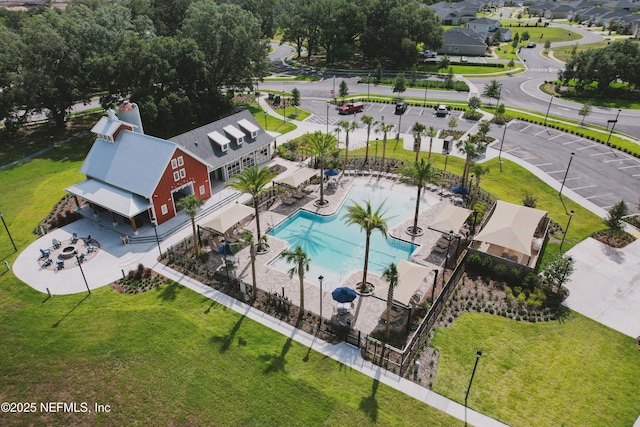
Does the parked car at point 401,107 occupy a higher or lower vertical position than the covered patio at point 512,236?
higher

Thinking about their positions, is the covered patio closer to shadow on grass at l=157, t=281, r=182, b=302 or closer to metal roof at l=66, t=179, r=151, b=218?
shadow on grass at l=157, t=281, r=182, b=302

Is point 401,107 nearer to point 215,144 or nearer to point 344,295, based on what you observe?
point 215,144

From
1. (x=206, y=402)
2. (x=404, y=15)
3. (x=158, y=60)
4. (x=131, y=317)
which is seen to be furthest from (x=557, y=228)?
(x=404, y=15)

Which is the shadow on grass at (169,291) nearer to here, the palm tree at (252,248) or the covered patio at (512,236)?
the palm tree at (252,248)

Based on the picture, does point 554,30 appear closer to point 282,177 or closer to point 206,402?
point 282,177

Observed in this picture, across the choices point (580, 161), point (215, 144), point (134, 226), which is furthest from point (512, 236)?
point (134, 226)

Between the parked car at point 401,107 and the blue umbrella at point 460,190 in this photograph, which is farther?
the parked car at point 401,107

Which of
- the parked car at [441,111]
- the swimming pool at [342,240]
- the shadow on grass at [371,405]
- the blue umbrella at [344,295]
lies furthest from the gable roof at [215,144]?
the parked car at [441,111]

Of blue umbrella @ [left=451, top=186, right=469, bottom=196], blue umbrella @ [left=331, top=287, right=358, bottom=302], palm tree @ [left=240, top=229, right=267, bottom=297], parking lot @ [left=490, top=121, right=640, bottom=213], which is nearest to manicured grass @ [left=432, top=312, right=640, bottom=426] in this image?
blue umbrella @ [left=331, top=287, right=358, bottom=302]
